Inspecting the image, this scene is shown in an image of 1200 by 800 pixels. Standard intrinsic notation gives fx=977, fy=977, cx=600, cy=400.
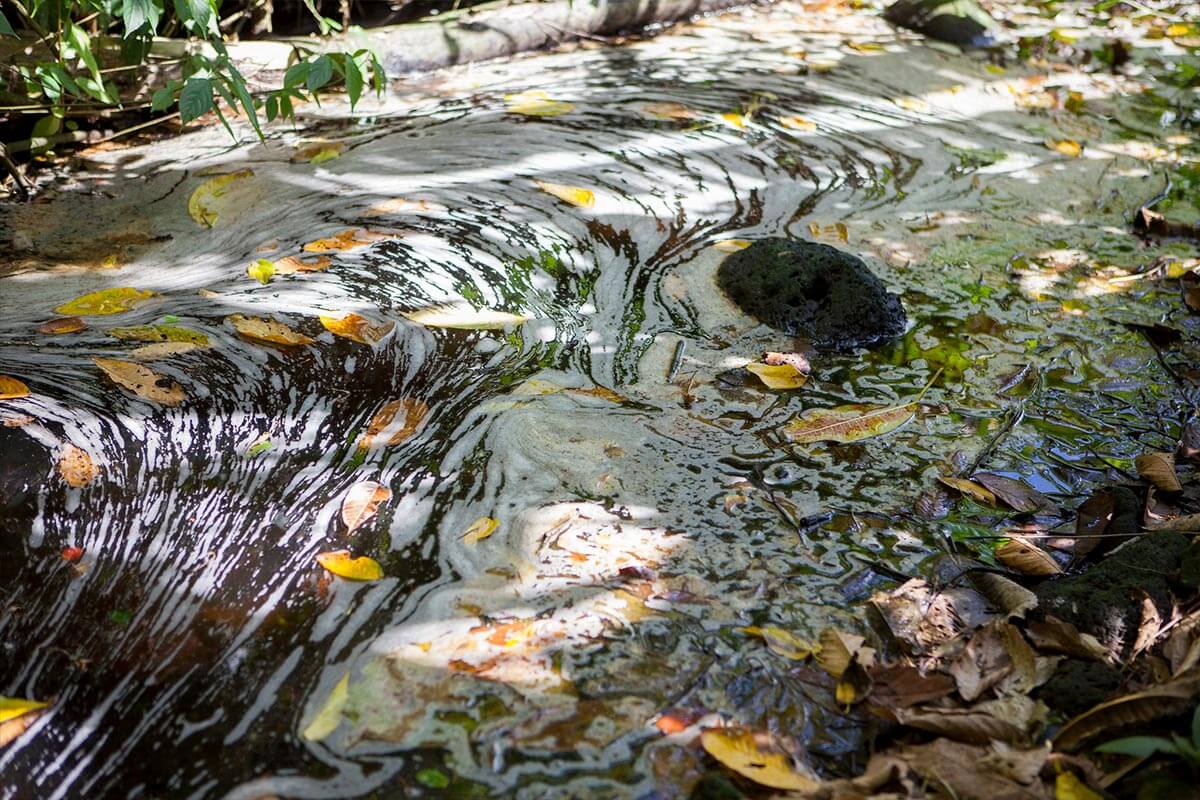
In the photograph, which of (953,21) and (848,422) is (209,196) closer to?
(848,422)

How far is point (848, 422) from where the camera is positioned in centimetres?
230

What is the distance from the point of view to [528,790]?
1399 mm

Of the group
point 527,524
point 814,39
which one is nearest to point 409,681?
point 527,524

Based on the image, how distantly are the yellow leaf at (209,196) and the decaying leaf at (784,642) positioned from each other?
6.93 feet

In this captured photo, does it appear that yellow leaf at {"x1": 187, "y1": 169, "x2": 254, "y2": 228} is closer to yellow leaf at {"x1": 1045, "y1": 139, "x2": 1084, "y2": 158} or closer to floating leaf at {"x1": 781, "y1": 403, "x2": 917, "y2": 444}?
floating leaf at {"x1": 781, "y1": 403, "x2": 917, "y2": 444}

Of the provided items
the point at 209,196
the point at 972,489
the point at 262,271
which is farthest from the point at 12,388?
the point at 972,489

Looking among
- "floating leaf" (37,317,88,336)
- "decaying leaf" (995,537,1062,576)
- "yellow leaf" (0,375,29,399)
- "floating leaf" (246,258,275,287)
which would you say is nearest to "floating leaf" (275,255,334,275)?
"floating leaf" (246,258,275,287)

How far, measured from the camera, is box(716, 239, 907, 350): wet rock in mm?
2641

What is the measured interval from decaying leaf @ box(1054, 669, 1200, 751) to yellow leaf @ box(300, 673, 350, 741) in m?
1.10

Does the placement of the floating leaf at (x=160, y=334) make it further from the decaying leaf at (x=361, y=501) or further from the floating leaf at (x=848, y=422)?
the floating leaf at (x=848, y=422)

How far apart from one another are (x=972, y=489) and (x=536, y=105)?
2.42 meters

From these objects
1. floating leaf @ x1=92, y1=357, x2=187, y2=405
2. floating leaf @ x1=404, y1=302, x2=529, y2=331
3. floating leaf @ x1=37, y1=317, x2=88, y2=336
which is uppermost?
floating leaf @ x1=37, y1=317, x2=88, y2=336

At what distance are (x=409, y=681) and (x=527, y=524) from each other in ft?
1.44

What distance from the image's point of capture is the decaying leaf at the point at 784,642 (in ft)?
5.44
